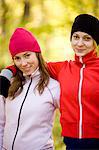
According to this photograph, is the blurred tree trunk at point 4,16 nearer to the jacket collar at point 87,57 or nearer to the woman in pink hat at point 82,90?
the woman in pink hat at point 82,90

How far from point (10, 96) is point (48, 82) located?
0.27 meters

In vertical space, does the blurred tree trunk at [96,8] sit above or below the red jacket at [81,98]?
above

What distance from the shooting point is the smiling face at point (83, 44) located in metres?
3.03

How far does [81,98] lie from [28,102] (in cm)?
37

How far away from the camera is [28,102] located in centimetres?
306

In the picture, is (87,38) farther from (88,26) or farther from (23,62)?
(23,62)

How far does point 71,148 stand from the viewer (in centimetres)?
296

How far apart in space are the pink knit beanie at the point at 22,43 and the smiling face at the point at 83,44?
0.88ft

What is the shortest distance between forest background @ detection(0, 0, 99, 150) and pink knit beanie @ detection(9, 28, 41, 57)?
195 centimetres

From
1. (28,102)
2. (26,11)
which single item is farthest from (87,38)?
(26,11)

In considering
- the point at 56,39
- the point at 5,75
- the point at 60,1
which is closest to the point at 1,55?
the point at 56,39

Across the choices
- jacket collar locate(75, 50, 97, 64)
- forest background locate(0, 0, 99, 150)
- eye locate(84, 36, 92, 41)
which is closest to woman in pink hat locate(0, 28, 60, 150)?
jacket collar locate(75, 50, 97, 64)

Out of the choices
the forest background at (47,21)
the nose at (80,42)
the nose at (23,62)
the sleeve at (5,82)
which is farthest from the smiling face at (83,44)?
the forest background at (47,21)

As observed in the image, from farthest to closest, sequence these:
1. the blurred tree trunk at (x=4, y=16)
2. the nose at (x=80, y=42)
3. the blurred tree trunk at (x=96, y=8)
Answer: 1. the blurred tree trunk at (x=4, y=16)
2. the blurred tree trunk at (x=96, y=8)
3. the nose at (x=80, y=42)
